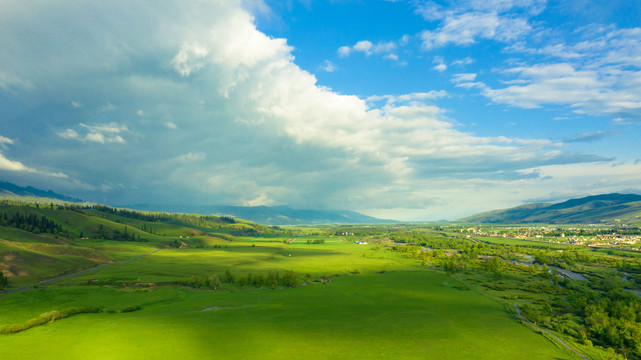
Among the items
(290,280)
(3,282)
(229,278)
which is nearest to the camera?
(3,282)

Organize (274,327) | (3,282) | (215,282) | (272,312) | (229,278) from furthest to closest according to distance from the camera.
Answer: (229,278), (215,282), (3,282), (272,312), (274,327)

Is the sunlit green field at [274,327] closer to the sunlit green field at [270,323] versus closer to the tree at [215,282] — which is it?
the sunlit green field at [270,323]

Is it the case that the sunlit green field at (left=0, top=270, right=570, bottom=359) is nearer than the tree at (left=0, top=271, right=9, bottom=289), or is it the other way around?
the sunlit green field at (left=0, top=270, right=570, bottom=359)

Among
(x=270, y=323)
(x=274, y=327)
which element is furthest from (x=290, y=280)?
(x=274, y=327)

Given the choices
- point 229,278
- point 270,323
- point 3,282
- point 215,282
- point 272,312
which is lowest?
point 229,278

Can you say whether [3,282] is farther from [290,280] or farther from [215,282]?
[290,280]

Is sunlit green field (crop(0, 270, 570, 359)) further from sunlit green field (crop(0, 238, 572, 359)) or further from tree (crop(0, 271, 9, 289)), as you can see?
tree (crop(0, 271, 9, 289))

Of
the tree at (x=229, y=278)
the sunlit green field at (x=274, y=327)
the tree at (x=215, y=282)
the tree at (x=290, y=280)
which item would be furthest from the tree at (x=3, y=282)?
the tree at (x=290, y=280)

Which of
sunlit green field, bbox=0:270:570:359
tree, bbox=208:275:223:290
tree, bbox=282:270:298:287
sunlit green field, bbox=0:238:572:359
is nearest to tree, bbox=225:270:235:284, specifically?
tree, bbox=208:275:223:290

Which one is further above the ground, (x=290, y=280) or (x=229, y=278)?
(x=290, y=280)

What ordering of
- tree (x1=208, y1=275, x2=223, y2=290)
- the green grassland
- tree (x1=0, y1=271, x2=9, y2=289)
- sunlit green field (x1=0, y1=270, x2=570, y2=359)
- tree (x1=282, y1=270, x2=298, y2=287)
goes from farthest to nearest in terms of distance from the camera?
1. tree (x1=282, y1=270, x2=298, y2=287)
2. tree (x1=208, y1=275, x2=223, y2=290)
3. tree (x1=0, y1=271, x2=9, y2=289)
4. the green grassland
5. sunlit green field (x1=0, y1=270, x2=570, y2=359)

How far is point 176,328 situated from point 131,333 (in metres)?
7.22

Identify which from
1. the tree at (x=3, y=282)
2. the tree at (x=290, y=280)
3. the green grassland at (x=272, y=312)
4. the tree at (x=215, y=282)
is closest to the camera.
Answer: the green grassland at (x=272, y=312)

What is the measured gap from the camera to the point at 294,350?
45688 mm
